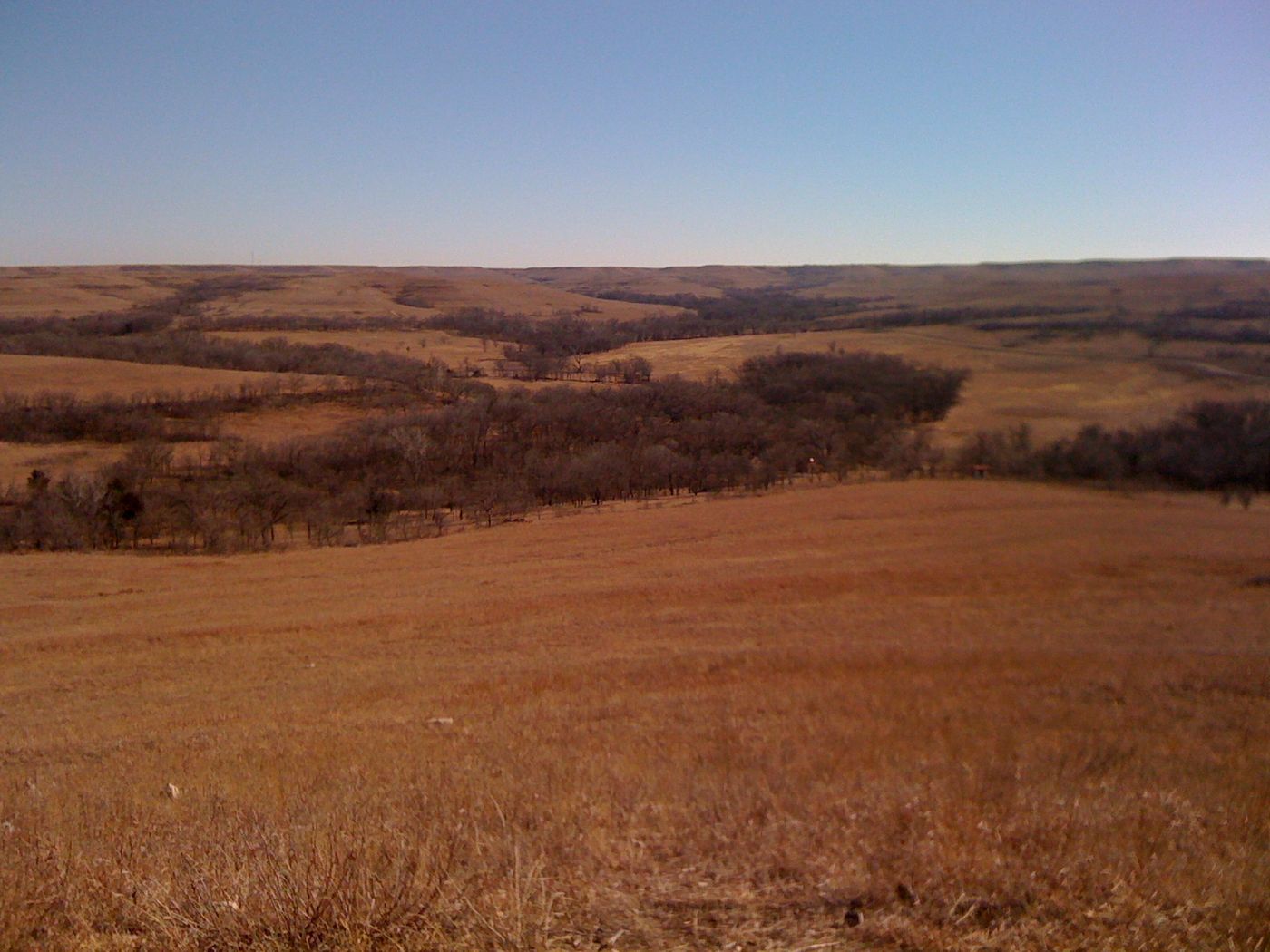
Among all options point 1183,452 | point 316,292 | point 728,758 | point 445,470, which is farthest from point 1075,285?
point 316,292

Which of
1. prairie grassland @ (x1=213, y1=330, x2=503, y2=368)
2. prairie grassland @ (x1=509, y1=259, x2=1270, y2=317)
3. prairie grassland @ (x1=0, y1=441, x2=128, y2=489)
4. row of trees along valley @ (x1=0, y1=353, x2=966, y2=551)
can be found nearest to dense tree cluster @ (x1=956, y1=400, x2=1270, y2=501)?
prairie grassland @ (x1=509, y1=259, x2=1270, y2=317)

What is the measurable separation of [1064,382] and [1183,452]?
2613 millimetres

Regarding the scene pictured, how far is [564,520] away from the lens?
38812 millimetres

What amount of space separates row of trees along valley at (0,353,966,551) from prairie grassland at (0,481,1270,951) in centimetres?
1094

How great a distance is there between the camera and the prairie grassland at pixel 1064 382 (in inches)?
411

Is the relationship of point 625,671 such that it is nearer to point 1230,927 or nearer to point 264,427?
point 1230,927

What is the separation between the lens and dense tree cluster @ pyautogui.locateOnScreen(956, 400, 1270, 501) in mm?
9312

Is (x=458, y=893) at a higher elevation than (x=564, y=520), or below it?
higher

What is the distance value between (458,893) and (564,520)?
3465 cm

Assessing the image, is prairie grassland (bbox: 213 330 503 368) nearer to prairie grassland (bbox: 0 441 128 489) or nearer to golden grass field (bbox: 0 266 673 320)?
golden grass field (bbox: 0 266 673 320)

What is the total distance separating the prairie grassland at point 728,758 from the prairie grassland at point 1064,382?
1.09 meters

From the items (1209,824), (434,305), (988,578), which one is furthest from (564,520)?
(434,305)

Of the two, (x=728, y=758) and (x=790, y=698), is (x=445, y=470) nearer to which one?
(x=790, y=698)

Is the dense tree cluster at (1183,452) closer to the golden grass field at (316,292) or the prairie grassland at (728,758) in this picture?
the prairie grassland at (728,758)
